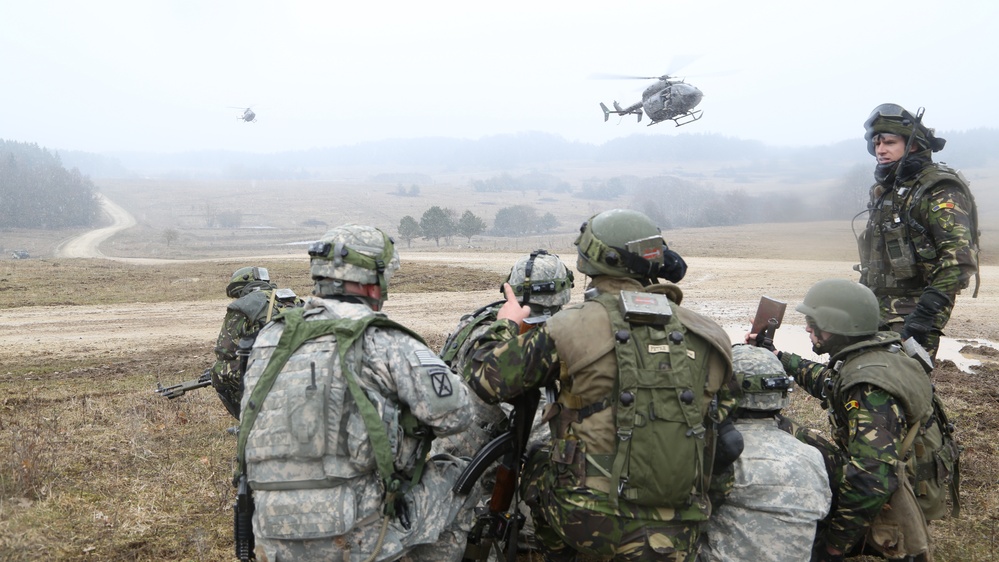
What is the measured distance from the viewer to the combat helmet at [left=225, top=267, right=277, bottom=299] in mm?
7037

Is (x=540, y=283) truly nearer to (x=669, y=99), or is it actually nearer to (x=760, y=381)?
(x=760, y=381)

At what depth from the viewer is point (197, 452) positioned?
6562mm

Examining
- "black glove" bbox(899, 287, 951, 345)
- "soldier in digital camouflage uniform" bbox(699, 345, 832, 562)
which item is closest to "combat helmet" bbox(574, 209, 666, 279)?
"soldier in digital camouflage uniform" bbox(699, 345, 832, 562)

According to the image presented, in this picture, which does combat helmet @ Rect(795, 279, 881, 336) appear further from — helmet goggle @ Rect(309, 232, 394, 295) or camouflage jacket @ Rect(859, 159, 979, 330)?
helmet goggle @ Rect(309, 232, 394, 295)

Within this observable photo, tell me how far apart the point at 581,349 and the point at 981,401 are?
24.4ft

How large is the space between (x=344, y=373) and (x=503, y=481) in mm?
1185

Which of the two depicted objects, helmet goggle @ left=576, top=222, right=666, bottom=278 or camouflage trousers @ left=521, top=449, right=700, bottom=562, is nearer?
camouflage trousers @ left=521, top=449, right=700, bottom=562

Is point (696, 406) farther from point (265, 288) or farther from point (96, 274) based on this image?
point (96, 274)

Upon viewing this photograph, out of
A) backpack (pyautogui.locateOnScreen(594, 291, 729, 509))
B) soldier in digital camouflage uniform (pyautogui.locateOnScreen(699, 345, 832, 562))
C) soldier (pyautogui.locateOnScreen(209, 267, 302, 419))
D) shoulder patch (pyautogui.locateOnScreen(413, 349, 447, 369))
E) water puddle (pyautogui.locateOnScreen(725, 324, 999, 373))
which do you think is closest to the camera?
backpack (pyautogui.locateOnScreen(594, 291, 729, 509))

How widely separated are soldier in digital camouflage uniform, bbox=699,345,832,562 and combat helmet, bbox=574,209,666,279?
71 cm

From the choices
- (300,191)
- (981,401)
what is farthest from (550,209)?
(981,401)

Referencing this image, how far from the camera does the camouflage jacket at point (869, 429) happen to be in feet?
11.4

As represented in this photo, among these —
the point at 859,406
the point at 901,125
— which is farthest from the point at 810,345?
the point at 859,406

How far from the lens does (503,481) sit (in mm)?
3781
